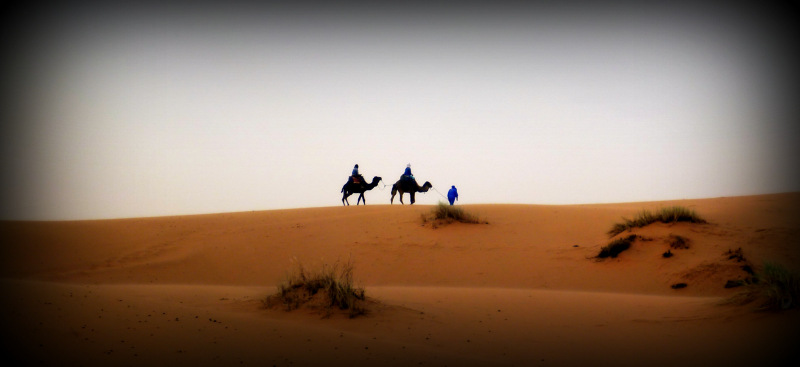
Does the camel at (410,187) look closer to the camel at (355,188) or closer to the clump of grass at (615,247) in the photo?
the camel at (355,188)

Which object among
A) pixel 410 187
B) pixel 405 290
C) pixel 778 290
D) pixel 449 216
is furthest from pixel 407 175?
pixel 778 290

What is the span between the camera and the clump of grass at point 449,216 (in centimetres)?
2091

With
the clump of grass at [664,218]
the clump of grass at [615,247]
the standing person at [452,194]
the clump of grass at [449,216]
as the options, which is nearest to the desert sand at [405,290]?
the clump of grass at [615,247]

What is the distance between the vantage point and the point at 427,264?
1708 centimetres

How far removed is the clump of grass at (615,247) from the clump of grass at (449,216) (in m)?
5.67

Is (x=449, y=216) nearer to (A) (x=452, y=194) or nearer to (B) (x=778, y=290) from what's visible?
(A) (x=452, y=194)

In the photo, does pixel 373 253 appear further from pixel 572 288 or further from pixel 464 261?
pixel 572 288

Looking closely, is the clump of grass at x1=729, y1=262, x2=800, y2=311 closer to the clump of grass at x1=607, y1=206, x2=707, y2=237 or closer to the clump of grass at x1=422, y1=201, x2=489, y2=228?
the clump of grass at x1=607, y1=206, x2=707, y2=237

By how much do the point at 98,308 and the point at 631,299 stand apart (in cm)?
965

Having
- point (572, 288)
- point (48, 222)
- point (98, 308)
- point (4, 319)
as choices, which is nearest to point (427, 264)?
point (572, 288)

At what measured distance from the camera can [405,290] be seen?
13.1 meters

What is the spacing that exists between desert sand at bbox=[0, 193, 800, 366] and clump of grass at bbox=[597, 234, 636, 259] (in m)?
0.19

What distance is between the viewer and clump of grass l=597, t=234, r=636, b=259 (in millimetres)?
16000

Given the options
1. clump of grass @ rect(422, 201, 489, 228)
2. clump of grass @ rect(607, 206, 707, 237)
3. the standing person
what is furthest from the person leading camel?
clump of grass @ rect(607, 206, 707, 237)
